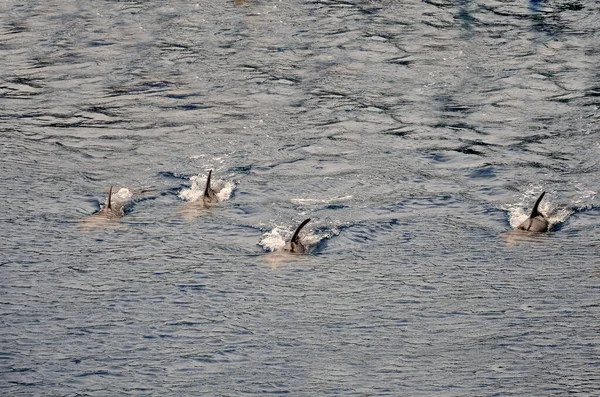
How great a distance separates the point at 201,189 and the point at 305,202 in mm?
1154

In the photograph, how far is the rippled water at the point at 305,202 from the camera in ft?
28.3

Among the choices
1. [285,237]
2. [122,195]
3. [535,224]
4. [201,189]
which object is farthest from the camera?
[201,189]

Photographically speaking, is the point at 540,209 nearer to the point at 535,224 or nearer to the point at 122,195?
the point at 535,224

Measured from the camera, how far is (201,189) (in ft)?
38.7

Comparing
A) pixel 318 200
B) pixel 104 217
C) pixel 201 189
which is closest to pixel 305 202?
pixel 318 200

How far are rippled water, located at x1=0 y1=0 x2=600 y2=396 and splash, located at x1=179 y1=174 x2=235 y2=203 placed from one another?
0.12 ft

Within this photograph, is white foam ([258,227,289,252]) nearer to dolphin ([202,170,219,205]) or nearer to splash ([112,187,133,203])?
dolphin ([202,170,219,205])

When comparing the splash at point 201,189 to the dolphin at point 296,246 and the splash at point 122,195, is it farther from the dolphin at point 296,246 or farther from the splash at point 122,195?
the dolphin at point 296,246

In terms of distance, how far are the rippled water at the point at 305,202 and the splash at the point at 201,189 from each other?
0.04 metres

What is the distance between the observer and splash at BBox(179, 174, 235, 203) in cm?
1163

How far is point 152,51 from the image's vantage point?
16859mm

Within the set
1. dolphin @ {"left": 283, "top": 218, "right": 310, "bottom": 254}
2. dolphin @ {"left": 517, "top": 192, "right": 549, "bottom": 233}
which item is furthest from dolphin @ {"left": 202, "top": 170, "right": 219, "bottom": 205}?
dolphin @ {"left": 517, "top": 192, "right": 549, "bottom": 233}

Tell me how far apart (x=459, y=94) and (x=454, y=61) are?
4.59 feet

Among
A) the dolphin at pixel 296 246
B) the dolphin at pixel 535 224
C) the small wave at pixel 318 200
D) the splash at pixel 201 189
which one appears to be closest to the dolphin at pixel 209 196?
the splash at pixel 201 189
